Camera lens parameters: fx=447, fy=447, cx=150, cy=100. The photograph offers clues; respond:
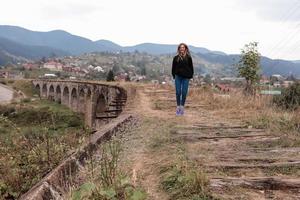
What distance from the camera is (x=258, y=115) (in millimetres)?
8992

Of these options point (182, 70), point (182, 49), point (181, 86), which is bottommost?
point (181, 86)

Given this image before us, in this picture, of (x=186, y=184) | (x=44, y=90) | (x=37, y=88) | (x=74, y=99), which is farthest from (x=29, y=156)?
(x=37, y=88)

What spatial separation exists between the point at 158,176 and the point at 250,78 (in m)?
18.9

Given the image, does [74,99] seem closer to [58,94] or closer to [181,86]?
[58,94]

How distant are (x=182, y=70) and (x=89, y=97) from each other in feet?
66.3

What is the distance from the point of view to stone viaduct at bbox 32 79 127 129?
567 inches

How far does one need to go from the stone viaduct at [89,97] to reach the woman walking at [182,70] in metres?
2.03

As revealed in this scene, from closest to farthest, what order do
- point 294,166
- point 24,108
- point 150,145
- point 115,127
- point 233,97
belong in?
1. point 294,166
2. point 150,145
3. point 115,127
4. point 233,97
5. point 24,108

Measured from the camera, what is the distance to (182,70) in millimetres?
10344

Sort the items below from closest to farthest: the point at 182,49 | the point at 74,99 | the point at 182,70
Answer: the point at 182,49 → the point at 182,70 → the point at 74,99

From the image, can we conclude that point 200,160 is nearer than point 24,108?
Yes

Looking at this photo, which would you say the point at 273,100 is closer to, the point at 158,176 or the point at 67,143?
the point at 67,143

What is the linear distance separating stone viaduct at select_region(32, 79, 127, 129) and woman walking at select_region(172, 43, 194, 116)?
6.65ft

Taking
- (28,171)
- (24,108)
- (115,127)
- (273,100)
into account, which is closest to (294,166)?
(28,171)
